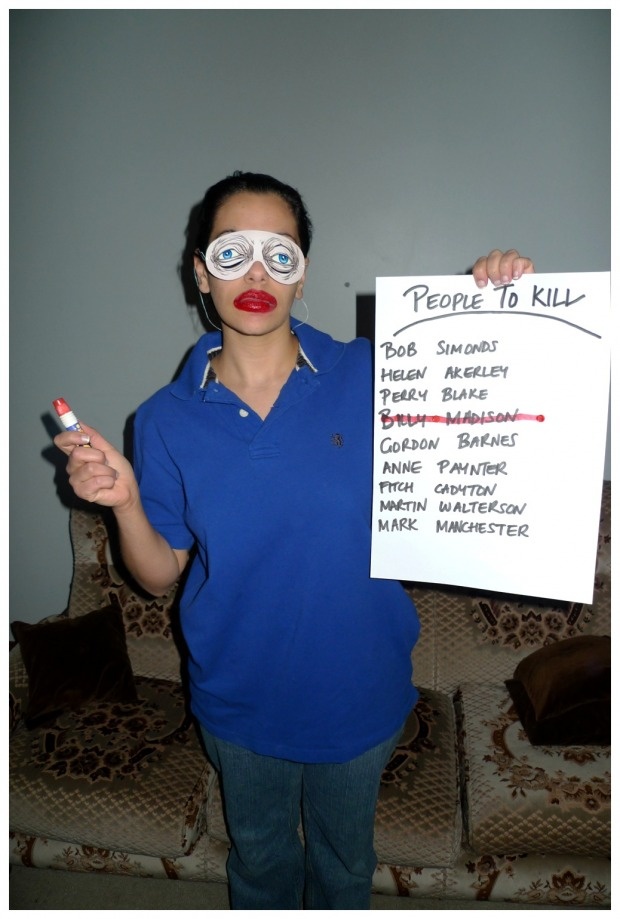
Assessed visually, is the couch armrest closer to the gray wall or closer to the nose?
the gray wall

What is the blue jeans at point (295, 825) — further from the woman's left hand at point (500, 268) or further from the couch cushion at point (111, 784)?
the woman's left hand at point (500, 268)

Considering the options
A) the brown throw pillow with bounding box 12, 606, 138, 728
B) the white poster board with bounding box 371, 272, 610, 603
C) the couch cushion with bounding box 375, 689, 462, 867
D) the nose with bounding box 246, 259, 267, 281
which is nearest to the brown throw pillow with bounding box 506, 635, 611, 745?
the couch cushion with bounding box 375, 689, 462, 867

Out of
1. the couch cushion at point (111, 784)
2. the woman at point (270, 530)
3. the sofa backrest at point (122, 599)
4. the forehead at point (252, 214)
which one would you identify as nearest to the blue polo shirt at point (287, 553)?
the woman at point (270, 530)

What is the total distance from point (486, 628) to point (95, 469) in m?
1.60

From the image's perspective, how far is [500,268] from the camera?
958mm

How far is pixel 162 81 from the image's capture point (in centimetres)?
200

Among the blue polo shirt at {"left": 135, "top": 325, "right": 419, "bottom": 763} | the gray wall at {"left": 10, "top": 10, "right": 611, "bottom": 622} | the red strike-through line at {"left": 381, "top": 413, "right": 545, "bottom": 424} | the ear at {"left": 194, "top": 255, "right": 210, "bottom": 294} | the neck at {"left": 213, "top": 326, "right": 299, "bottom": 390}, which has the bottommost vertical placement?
the blue polo shirt at {"left": 135, "top": 325, "right": 419, "bottom": 763}

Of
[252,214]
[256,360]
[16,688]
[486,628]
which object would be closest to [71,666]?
[16,688]

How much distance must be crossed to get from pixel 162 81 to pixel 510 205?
4.44 feet

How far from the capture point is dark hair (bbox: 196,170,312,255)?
1127 mm

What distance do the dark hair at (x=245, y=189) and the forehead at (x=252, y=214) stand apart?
0.04 ft

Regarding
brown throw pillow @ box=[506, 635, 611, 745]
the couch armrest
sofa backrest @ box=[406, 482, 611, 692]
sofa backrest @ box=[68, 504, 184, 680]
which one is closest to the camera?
brown throw pillow @ box=[506, 635, 611, 745]

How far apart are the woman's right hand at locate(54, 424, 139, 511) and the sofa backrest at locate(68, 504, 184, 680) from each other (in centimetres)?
121

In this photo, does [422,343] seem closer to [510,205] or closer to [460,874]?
[510,205]
